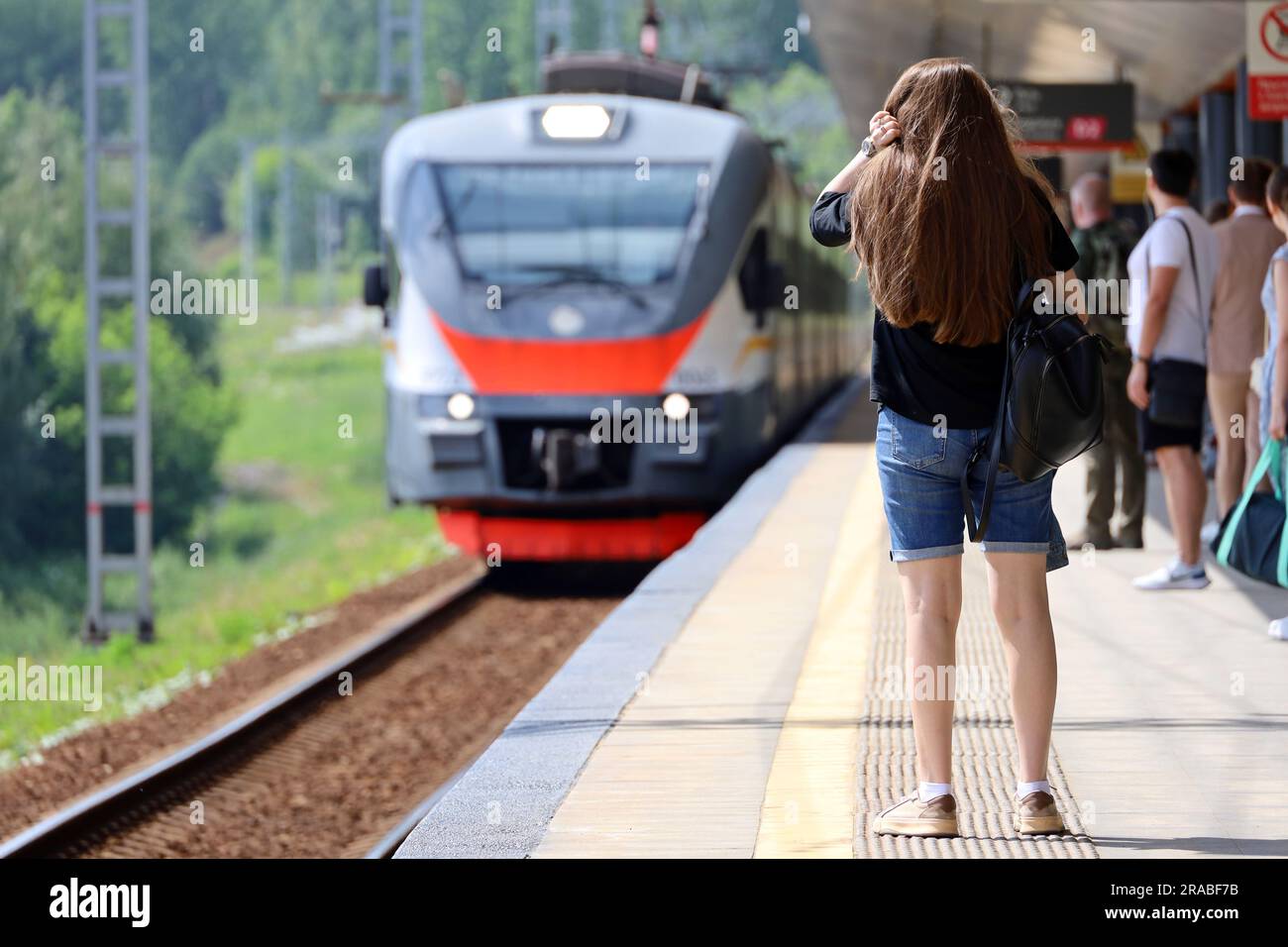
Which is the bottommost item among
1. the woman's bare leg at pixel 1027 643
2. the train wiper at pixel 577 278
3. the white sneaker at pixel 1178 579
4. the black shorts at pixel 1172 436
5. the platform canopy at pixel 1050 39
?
the white sneaker at pixel 1178 579

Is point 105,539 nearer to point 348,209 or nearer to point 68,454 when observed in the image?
point 68,454

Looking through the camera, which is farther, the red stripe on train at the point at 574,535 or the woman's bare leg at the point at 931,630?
the red stripe on train at the point at 574,535

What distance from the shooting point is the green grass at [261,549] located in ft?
51.4

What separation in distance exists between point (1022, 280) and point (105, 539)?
129ft

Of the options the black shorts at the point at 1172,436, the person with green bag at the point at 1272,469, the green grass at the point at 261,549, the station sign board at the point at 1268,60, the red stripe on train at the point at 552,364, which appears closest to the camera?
the person with green bag at the point at 1272,469

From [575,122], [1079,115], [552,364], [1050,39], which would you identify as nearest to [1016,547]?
[552,364]

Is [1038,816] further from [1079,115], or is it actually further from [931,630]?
[1079,115]

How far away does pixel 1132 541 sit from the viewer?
949 centimetres

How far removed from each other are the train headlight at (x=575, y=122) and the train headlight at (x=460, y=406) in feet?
5.95

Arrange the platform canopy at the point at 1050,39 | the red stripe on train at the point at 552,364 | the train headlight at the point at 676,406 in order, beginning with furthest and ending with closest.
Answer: the platform canopy at the point at 1050,39, the train headlight at the point at 676,406, the red stripe on train at the point at 552,364

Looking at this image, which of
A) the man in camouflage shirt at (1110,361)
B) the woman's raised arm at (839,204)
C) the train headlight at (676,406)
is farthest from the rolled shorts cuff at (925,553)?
the train headlight at (676,406)

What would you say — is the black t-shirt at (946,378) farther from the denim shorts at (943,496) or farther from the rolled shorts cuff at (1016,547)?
the rolled shorts cuff at (1016,547)

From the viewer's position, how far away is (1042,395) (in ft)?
13.5

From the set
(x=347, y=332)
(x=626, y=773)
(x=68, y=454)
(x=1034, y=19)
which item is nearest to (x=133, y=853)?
(x=626, y=773)
